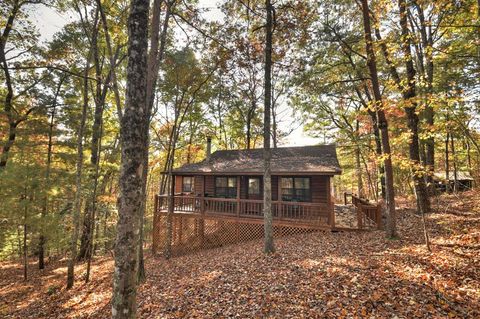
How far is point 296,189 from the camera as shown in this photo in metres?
13.3

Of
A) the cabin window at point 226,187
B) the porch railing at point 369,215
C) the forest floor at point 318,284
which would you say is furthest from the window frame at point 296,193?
the cabin window at point 226,187

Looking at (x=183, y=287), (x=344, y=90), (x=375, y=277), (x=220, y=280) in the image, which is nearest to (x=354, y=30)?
(x=344, y=90)

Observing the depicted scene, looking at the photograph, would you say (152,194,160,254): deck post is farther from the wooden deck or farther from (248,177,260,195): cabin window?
(248,177,260,195): cabin window

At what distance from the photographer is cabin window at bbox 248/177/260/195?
47.1 ft

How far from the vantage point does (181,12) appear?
972cm

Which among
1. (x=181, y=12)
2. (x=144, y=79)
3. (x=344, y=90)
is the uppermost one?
(x=181, y=12)

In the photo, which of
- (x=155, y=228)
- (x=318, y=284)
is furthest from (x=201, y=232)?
(x=318, y=284)

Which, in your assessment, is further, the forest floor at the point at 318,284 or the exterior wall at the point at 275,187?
the exterior wall at the point at 275,187

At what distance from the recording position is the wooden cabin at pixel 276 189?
436 inches

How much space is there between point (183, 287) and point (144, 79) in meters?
6.35

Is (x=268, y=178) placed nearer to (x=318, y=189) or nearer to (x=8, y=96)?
(x=318, y=189)

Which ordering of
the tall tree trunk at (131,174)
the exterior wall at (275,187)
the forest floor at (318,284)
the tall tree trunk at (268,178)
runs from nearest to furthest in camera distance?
the tall tree trunk at (131,174)
the forest floor at (318,284)
the tall tree trunk at (268,178)
the exterior wall at (275,187)

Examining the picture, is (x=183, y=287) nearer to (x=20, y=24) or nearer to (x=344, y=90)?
(x=344, y=90)

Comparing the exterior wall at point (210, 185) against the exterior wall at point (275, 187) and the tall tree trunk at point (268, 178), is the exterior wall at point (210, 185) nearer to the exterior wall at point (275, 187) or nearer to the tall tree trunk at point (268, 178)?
the exterior wall at point (275, 187)
